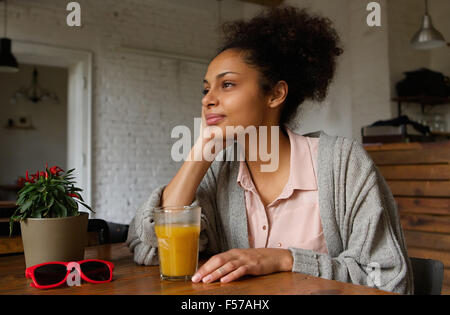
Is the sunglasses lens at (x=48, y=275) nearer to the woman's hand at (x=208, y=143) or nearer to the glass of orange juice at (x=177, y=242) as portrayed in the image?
the glass of orange juice at (x=177, y=242)

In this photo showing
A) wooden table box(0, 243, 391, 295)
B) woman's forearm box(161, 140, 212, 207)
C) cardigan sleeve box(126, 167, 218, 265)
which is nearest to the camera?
wooden table box(0, 243, 391, 295)

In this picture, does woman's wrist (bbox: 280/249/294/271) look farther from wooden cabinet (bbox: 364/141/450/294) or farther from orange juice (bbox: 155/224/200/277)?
wooden cabinet (bbox: 364/141/450/294)

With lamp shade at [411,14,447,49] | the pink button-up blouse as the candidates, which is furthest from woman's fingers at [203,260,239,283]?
lamp shade at [411,14,447,49]

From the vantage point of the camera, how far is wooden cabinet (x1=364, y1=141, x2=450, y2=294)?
7.68 feet

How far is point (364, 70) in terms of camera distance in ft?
16.0

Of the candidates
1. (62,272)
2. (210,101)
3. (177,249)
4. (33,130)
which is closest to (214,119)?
(210,101)

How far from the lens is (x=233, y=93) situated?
1.20 metres

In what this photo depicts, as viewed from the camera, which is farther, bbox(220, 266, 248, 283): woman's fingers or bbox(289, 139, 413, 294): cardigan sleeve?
bbox(289, 139, 413, 294): cardigan sleeve

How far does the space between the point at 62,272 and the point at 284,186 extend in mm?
659

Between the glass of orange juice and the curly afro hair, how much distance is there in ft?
1.86

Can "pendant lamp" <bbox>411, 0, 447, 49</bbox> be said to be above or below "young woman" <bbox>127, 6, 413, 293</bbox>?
above

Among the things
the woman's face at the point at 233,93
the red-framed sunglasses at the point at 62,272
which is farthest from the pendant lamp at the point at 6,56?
the red-framed sunglasses at the point at 62,272

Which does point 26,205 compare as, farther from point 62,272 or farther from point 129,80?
point 129,80

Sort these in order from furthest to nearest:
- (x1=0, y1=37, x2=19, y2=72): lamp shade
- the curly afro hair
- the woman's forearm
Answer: (x1=0, y1=37, x2=19, y2=72): lamp shade, the curly afro hair, the woman's forearm
